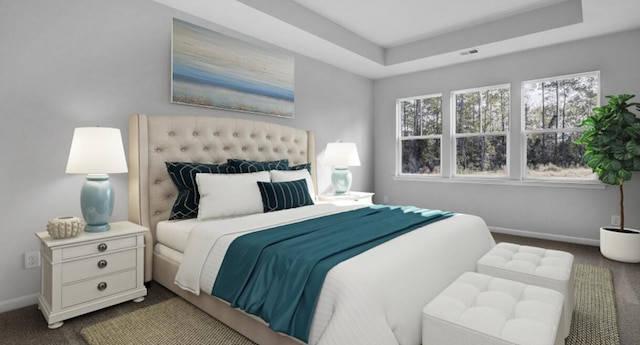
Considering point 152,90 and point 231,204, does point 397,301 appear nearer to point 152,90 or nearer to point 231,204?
point 231,204

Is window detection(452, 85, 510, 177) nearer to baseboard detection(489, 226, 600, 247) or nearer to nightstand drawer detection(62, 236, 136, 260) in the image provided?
baseboard detection(489, 226, 600, 247)

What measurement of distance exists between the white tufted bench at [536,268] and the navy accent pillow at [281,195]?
5.25ft

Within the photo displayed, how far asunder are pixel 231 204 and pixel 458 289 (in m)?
1.78

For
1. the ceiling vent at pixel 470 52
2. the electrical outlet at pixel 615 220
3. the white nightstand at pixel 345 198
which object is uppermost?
the ceiling vent at pixel 470 52

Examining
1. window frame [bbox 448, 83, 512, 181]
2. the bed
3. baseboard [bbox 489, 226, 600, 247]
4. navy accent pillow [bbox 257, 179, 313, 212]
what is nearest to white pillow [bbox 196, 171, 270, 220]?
navy accent pillow [bbox 257, 179, 313, 212]

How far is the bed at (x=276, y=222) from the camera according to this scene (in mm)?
1368

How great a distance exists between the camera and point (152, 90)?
2.88m

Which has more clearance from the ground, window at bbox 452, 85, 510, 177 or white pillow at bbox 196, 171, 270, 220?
window at bbox 452, 85, 510, 177

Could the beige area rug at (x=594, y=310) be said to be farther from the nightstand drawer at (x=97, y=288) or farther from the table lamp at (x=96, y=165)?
the table lamp at (x=96, y=165)

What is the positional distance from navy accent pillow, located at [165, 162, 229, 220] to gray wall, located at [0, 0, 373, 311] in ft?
1.36

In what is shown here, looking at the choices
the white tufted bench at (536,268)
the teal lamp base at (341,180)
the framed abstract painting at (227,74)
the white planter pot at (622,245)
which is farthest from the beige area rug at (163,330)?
the white planter pot at (622,245)

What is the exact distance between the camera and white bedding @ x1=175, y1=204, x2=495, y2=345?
1335mm

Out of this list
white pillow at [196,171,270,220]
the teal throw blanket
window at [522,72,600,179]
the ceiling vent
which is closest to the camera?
the teal throw blanket

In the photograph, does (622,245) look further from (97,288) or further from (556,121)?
(97,288)
